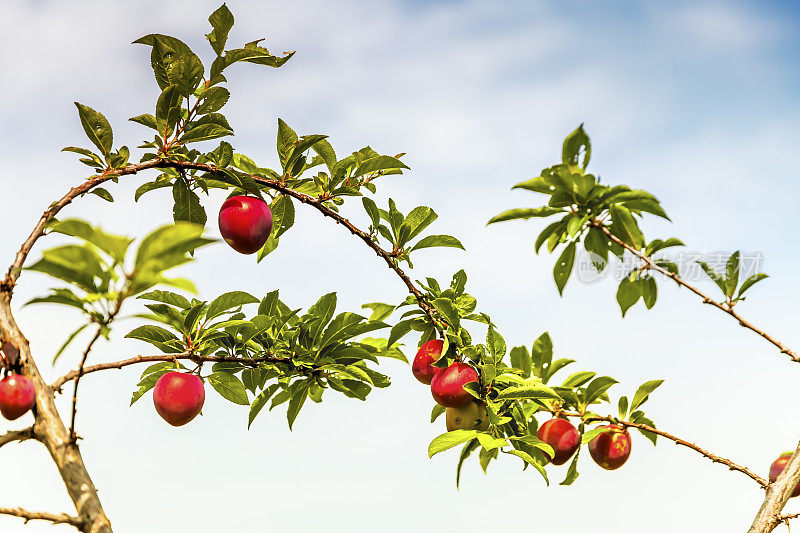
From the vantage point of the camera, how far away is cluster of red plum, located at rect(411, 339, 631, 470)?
2451 mm

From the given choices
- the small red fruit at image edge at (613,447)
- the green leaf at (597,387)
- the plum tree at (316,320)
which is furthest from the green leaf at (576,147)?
the small red fruit at image edge at (613,447)

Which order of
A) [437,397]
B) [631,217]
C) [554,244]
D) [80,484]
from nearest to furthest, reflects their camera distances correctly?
[80,484], [631,217], [554,244], [437,397]

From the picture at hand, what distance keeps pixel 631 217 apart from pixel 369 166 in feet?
3.22

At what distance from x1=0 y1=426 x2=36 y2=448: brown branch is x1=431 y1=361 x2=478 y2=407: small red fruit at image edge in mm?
1284

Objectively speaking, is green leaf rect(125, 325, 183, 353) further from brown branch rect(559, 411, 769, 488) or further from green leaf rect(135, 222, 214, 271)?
brown branch rect(559, 411, 769, 488)

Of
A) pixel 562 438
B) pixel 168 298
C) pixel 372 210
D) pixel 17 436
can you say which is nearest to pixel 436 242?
pixel 372 210

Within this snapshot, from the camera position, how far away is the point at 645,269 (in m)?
2.20

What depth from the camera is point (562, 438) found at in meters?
2.76

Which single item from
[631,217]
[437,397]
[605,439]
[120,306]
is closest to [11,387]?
[120,306]

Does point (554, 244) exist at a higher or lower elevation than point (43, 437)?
higher

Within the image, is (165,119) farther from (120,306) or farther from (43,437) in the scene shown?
(43,437)

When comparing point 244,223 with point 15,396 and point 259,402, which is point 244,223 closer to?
point 259,402

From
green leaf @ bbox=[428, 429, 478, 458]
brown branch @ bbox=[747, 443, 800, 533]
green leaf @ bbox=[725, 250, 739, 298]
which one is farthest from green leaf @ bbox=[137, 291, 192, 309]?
brown branch @ bbox=[747, 443, 800, 533]

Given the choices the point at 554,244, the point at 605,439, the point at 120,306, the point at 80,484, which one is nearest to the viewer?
the point at 120,306
